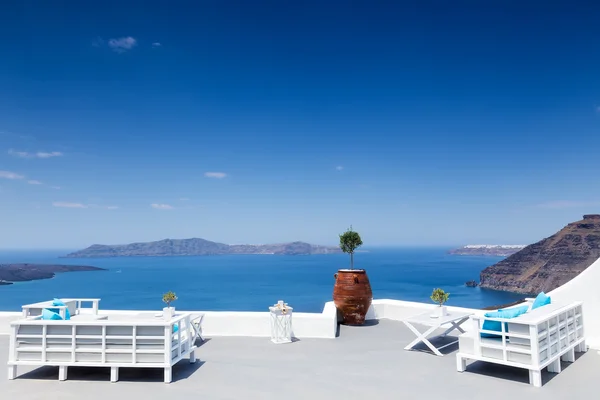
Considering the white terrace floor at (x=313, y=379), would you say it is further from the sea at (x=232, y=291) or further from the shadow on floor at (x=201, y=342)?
the sea at (x=232, y=291)

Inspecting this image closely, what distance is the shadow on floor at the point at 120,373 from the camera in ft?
14.5

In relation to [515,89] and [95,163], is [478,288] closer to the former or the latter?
[515,89]

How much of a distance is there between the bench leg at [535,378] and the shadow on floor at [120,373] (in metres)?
3.45

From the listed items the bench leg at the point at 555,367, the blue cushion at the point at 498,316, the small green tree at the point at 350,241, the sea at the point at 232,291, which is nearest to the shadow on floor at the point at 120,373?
the blue cushion at the point at 498,316

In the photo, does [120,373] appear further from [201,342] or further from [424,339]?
[424,339]

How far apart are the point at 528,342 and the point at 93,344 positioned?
14.3 ft

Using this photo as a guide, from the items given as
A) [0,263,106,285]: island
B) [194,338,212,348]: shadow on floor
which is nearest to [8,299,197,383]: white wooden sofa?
[194,338,212,348]: shadow on floor

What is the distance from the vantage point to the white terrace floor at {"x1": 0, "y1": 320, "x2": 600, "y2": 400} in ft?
12.6

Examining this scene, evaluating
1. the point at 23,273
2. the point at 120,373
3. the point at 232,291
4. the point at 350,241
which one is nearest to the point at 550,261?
the point at 232,291

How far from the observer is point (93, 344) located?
4.33 m

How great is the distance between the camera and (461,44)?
2809 centimetres

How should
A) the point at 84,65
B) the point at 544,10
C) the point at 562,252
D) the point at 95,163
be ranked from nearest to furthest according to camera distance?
1. the point at 544,10
2. the point at 84,65
3. the point at 95,163
4. the point at 562,252

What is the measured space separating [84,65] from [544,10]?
26405mm

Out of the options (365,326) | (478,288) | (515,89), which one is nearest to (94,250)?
(478,288)
